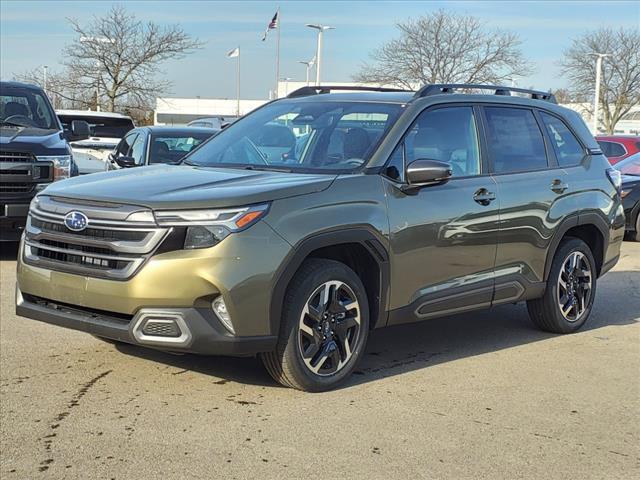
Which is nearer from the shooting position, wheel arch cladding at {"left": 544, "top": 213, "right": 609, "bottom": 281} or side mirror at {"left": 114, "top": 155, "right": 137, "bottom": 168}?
wheel arch cladding at {"left": 544, "top": 213, "right": 609, "bottom": 281}

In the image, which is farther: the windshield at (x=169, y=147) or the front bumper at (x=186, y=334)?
the windshield at (x=169, y=147)

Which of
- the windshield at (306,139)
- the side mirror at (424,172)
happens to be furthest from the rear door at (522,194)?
the windshield at (306,139)

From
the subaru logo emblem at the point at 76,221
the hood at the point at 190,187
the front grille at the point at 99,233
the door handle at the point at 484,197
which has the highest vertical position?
the hood at the point at 190,187

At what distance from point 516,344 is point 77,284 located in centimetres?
341

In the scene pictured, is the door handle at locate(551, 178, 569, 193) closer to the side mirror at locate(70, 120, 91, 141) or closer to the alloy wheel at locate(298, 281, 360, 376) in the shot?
the alloy wheel at locate(298, 281, 360, 376)

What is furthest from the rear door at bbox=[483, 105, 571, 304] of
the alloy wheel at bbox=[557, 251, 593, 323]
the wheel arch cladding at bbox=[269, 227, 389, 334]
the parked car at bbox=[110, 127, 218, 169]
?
the parked car at bbox=[110, 127, 218, 169]

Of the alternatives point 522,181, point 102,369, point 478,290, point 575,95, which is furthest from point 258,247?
point 575,95

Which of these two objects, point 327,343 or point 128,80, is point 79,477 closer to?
point 327,343

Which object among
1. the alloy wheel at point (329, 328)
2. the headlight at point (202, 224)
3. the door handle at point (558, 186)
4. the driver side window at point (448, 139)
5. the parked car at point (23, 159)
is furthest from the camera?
the parked car at point (23, 159)

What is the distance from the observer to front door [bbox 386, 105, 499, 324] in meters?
5.12

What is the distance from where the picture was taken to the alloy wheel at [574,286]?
6566mm

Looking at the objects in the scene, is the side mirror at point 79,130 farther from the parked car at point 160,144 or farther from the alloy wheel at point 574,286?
the alloy wheel at point 574,286

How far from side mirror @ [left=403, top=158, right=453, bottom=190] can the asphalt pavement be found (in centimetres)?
125

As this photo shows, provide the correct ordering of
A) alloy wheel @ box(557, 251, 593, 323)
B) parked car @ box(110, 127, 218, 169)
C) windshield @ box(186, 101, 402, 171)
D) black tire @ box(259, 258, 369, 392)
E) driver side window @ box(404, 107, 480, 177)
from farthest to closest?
1. parked car @ box(110, 127, 218, 169)
2. alloy wheel @ box(557, 251, 593, 323)
3. driver side window @ box(404, 107, 480, 177)
4. windshield @ box(186, 101, 402, 171)
5. black tire @ box(259, 258, 369, 392)
